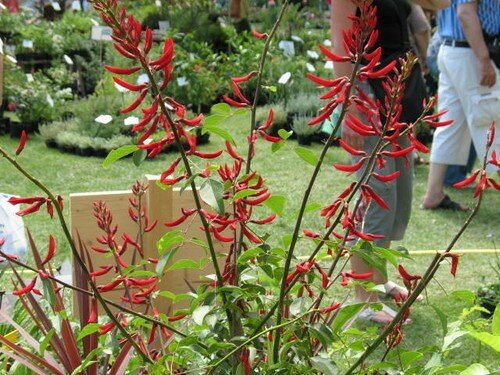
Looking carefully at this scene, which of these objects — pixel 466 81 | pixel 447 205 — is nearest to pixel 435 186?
pixel 447 205

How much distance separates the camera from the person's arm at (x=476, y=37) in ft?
19.6

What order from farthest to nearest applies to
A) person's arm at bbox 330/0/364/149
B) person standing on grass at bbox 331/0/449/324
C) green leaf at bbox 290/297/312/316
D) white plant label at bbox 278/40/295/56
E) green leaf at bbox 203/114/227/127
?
white plant label at bbox 278/40/295/56 → person standing on grass at bbox 331/0/449/324 → person's arm at bbox 330/0/364/149 → green leaf at bbox 290/297/312/316 → green leaf at bbox 203/114/227/127

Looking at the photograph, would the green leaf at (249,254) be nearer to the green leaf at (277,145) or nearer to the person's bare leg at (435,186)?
the green leaf at (277,145)

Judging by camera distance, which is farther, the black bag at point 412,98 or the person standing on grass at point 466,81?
the person standing on grass at point 466,81

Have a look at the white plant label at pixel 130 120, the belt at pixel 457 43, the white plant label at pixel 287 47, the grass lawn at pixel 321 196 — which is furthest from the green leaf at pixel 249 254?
the white plant label at pixel 287 47

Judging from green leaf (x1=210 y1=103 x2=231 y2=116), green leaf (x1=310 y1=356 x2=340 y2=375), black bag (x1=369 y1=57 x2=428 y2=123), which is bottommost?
black bag (x1=369 y1=57 x2=428 y2=123)

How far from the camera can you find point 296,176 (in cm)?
782

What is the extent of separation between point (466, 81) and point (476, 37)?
33cm

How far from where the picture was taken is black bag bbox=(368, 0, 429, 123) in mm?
4211

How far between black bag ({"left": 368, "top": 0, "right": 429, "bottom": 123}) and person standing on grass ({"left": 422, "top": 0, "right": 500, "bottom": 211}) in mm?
1690

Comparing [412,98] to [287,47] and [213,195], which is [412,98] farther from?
[287,47]

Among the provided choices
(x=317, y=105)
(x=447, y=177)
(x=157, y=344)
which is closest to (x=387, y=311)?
(x=157, y=344)

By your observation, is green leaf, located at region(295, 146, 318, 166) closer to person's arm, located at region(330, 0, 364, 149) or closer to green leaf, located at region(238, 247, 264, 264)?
green leaf, located at region(238, 247, 264, 264)

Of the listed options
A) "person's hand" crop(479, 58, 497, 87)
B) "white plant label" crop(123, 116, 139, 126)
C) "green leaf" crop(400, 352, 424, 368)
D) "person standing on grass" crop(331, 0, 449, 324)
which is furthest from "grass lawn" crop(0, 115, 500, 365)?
"green leaf" crop(400, 352, 424, 368)
